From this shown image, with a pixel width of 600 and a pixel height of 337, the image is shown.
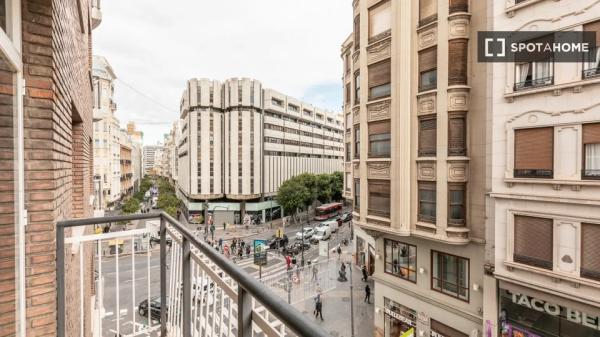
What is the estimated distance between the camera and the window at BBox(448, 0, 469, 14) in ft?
34.5

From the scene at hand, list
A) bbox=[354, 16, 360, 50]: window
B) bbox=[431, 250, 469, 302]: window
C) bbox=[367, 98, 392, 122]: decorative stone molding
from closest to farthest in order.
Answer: bbox=[431, 250, 469, 302]: window < bbox=[367, 98, 392, 122]: decorative stone molding < bbox=[354, 16, 360, 50]: window

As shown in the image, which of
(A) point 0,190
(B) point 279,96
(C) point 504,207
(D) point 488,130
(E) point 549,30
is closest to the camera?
(A) point 0,190

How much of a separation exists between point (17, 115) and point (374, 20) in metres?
12.8

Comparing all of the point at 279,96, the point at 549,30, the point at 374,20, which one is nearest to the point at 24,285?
the point at 549,30

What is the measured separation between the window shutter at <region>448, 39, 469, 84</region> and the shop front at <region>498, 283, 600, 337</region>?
22.2ft

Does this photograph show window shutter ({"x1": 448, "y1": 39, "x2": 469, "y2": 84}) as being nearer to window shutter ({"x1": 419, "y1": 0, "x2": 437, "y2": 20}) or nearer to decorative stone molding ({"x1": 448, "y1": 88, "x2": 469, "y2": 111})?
decorative stone molding ({"x1": 448, "y1": 88, "x2": 469, "y2": 111})

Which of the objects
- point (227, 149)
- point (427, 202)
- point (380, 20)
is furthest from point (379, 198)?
point (227, 149)

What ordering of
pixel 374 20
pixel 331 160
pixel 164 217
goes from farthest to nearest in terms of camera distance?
pixel 331 160 < pixel 374 20 < pixel 164 217

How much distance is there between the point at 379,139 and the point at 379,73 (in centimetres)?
264

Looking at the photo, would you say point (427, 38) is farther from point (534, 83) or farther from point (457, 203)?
point (457, 203)

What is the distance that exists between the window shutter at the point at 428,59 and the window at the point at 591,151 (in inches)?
189

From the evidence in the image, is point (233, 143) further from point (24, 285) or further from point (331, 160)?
point (24, 285)

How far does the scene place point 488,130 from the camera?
10.1 metres

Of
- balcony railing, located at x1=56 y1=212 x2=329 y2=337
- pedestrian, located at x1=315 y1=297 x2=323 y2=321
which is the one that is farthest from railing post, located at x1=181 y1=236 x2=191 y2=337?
pedestrian, located at x1=315 y1=297 x2=323 y2=321
